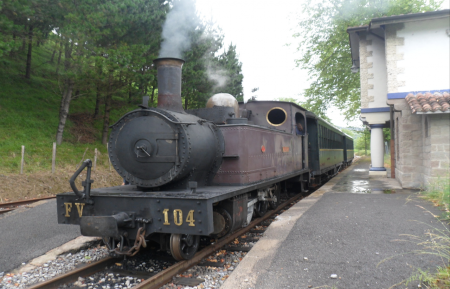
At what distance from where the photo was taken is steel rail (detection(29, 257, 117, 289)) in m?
3.41

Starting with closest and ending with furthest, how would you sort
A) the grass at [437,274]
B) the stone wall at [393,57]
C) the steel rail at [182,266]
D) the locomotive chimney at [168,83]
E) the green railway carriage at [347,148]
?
the grass at [437,274] → the steel rail at [182,266] → the locomotive chimney at [168,83] → the stone wall at [393,57] → the green railway carriage at [347,148]

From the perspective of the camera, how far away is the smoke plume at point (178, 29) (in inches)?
253

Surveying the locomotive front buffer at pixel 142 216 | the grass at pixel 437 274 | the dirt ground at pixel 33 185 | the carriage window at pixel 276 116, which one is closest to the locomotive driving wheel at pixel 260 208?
the carriage window at pixel 276 116

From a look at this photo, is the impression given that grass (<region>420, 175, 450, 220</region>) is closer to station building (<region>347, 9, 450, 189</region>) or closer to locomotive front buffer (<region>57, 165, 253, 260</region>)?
station building (<region>347, 9, 450, 189</region>)

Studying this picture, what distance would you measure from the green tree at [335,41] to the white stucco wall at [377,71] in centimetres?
543

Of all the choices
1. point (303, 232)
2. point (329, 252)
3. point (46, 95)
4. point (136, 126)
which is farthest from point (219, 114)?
point (46, 95)

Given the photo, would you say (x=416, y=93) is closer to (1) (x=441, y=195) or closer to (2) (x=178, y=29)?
(1) (x=441, y=195)

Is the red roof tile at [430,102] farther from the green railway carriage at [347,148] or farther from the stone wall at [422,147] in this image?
the green railway carriage at [347,148]

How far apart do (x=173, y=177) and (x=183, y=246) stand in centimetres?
86

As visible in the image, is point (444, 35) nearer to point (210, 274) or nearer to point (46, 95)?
point (210, 274)

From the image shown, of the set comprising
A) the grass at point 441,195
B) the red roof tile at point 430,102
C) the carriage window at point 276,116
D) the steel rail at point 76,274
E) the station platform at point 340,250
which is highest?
the red roof tile at point 430,102

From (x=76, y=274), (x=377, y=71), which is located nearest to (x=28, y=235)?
(x=76, y=274)

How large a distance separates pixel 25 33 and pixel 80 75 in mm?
2869

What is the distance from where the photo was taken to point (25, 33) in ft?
41.1
